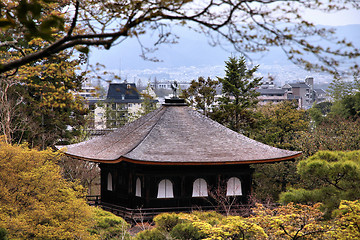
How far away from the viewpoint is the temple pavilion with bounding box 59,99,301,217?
778 inches

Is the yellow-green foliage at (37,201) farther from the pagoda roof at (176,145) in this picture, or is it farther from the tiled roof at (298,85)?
the tiled roof at (298,85)

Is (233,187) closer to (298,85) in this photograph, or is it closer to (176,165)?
(176,165)

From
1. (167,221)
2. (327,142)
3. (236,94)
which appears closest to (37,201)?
(167,221)

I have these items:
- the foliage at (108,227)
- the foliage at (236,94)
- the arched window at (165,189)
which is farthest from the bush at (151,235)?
the foliage at (236,94)

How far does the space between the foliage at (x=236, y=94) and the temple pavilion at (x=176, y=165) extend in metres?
9.02

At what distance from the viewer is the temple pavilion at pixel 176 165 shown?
64.8 ft

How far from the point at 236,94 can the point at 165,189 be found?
1361 centimetres

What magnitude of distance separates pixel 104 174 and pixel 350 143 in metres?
13.8

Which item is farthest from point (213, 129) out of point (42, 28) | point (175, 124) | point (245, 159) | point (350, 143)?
point (42, 28)

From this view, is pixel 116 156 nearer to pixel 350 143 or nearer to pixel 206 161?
pixel 206 161

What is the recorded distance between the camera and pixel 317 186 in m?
22.6

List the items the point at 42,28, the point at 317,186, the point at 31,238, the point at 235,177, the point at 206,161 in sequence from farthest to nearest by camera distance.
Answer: the point at 317,186
the point at 235,177
the point at 206,161
the point at 31,238
the point at 42,28

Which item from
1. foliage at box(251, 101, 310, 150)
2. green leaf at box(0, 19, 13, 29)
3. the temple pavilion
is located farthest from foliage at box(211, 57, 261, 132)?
green leaf at box(0, 19, 13, 29)

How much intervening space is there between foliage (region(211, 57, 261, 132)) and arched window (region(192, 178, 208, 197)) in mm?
11818
